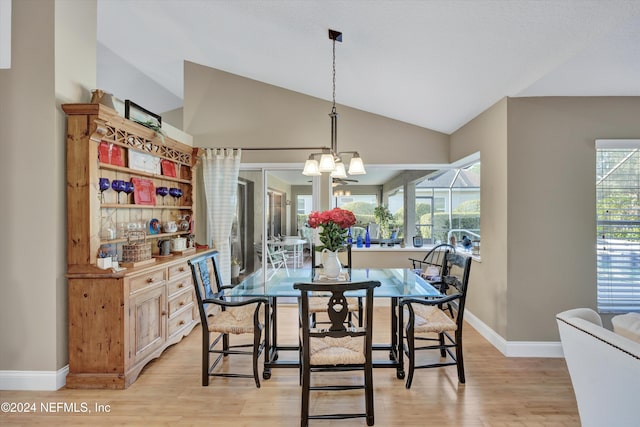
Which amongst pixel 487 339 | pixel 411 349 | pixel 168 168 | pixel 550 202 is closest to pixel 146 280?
pixel 168 168

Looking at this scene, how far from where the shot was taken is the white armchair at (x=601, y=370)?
1263mm

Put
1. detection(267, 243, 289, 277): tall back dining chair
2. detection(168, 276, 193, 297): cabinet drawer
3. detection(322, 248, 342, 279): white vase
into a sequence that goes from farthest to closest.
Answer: detection(267, 243, 289, 277): tall back dining chair → detection(168, 276, 193, 297): cabinet drawer → detection(322, 248, 342, 279): white vase

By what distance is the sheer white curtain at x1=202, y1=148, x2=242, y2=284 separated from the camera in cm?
451

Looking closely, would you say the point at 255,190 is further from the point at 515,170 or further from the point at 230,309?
the point at 515,170

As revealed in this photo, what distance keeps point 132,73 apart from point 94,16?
2.13 metres

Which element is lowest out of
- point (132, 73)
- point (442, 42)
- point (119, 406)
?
point (119, 406)

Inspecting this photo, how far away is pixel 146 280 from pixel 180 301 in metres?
0.70

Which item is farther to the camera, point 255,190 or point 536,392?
point 255,190

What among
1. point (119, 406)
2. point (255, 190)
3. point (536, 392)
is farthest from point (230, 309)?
point (536, 392)

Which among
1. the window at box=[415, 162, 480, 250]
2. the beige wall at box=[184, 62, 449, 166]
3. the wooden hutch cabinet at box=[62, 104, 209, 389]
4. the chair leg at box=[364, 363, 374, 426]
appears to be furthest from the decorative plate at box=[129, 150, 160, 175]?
the window at box=[415, 162, 480, 250]

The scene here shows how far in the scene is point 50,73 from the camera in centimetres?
253

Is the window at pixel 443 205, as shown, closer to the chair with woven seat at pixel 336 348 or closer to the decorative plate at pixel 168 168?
the chair with woven seat at pixel 336 348

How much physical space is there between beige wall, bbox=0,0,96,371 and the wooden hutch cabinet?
0.11m

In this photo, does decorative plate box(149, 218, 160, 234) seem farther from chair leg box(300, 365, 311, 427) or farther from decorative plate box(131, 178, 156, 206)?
chair leg box(300, 365, 311, 427)
